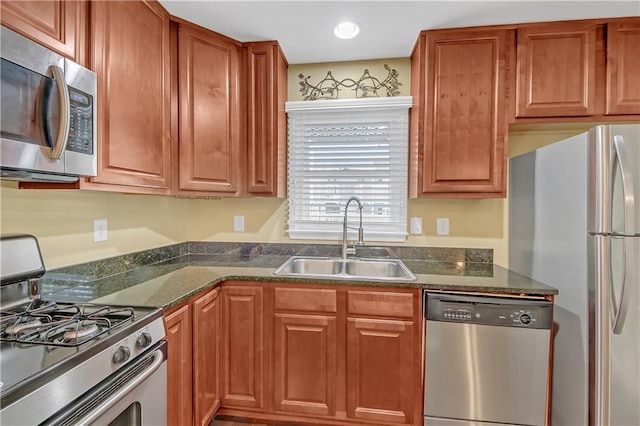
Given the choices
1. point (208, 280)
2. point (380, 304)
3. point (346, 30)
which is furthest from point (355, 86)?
point (208, 280)

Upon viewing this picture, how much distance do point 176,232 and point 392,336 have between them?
1.74 m

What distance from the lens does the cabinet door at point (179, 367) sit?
1368 mm

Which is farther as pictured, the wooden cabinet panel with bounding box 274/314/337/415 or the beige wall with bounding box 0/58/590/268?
the wooden cabinet panel with bounding box 274/314/337/415

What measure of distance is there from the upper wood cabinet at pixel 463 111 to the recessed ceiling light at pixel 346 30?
42 cm

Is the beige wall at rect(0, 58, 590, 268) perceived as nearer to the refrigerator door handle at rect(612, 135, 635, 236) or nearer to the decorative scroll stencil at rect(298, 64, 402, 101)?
the decorative scroll stencil at rect(298, 64, 402, 101)

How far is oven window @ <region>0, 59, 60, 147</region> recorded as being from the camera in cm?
92

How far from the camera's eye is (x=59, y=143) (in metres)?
1.02

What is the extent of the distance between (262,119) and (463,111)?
4.26ft

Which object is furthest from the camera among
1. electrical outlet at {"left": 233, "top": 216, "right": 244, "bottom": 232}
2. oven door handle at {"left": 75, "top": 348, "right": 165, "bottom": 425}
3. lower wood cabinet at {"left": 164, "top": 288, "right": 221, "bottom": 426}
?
electrical outlet at {"left": 233, "top": 216, "right": 244, "bottom": 232}

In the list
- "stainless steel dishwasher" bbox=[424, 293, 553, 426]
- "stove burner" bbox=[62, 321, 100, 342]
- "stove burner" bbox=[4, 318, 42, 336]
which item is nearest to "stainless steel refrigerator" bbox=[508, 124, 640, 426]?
"stainless steel dishwasher" bbox=[424, 293, 553, 426]

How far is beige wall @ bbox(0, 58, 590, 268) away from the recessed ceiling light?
396 millimetres

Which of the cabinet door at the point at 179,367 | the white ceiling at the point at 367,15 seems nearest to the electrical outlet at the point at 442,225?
the white ceiling at the point at 367,15

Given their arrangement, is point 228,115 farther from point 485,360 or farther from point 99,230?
point 485,360

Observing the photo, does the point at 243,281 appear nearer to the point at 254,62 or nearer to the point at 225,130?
the point at 225,130
